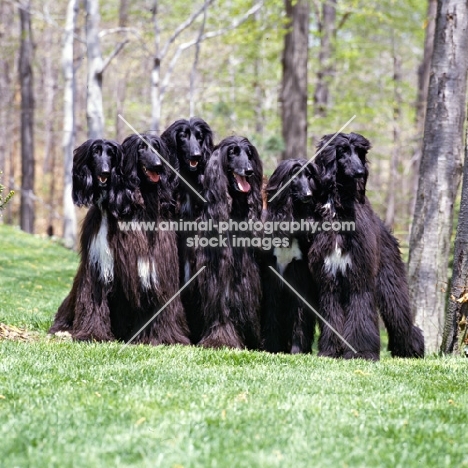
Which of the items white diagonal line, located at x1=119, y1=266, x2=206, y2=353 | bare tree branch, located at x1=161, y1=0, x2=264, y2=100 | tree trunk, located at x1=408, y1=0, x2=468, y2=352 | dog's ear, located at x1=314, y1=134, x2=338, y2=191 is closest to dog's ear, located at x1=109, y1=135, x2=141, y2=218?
A: white diagonal line, located at x1=119, y1=266, x2=206, y2=353

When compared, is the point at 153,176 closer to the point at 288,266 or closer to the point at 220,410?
the point at 288,266

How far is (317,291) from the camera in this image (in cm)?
645

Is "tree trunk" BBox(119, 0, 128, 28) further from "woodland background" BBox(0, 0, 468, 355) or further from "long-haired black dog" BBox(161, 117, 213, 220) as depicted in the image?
"long-haired black dog" BBox(161, 117, 213, 220)

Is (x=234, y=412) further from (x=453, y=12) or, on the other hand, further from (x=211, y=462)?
(x=453, y=12)

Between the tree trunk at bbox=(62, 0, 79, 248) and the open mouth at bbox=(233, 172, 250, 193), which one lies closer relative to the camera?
the open mouth at bbox=(233, 172, 250, 193)

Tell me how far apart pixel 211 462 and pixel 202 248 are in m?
3.08

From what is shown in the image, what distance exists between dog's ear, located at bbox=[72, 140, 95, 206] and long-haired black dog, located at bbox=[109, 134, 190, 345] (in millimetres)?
238

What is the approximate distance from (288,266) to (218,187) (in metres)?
0.98

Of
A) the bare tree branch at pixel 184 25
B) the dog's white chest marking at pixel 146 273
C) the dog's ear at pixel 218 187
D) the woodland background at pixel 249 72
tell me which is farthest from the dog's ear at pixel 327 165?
the woodland background at pixel 249 72

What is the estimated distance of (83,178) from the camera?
6203 mm

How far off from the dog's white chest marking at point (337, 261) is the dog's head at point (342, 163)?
51cm

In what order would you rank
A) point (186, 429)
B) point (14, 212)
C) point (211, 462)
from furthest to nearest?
point (14, 212), point (186, 429), point (211, 462)

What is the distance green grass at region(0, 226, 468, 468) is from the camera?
3547 mm

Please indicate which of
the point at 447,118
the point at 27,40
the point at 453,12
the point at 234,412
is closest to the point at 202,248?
the point at 234,412
